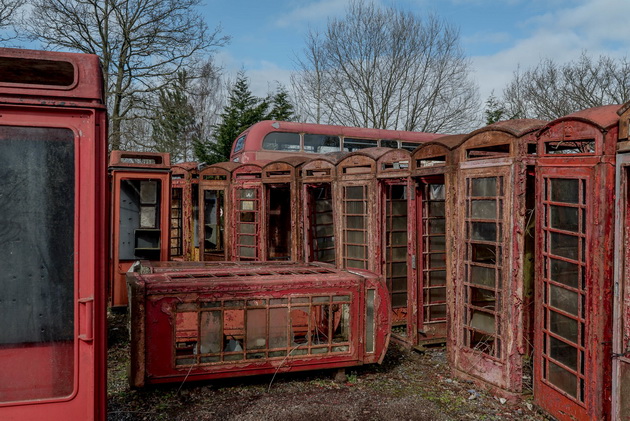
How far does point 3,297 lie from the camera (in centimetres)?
270

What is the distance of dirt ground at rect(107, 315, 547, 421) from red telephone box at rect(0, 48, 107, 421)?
1.76 m

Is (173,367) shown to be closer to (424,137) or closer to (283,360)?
(283,360)

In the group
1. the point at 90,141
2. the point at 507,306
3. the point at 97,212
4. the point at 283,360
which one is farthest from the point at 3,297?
the point at 507,306

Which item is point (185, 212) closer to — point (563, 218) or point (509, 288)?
point (509, 288)

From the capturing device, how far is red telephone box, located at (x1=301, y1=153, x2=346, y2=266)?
8.15 metres

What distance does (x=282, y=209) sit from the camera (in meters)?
10.5

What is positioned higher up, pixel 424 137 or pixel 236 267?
pixel 424 137

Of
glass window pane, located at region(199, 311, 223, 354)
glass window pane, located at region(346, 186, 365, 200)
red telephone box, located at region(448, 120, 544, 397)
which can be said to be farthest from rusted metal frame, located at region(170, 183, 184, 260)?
red telephone box, located at region(448, 120, 544, 397)

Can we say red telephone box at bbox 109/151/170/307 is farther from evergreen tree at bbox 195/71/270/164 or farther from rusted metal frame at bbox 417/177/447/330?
evergreen tree at bbox 195/71/270/164

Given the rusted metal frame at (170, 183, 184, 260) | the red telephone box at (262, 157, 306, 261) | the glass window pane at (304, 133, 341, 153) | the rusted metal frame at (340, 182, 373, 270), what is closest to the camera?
the rusted metal frame at (340, 182, 373, 270)

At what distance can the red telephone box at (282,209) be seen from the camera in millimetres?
8914

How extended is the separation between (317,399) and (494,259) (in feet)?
7.99

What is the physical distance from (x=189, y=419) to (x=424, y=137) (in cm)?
1354

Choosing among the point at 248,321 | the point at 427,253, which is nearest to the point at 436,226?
the point at 427,253
